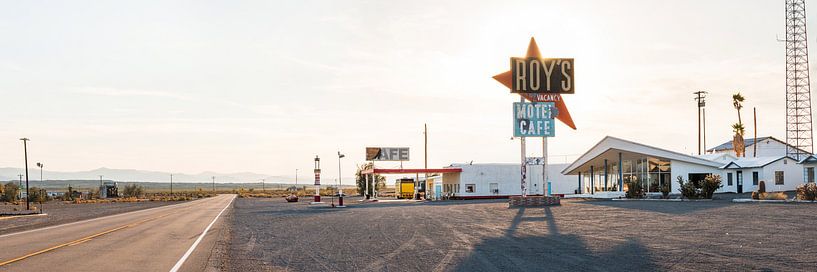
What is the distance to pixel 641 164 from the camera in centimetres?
5712

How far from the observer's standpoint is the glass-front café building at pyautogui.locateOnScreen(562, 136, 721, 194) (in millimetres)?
54094

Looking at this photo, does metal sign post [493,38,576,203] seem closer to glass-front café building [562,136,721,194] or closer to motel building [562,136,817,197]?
motel building [562,136,817,197]

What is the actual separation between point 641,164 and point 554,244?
4023cm

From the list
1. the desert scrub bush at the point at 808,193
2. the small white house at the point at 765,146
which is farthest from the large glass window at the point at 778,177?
the small white house at the point at 765,146

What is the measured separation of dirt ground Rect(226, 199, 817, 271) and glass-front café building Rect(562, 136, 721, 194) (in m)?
24.1

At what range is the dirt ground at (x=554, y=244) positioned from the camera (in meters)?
15.4

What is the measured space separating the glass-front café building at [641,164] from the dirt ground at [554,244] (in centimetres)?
2409

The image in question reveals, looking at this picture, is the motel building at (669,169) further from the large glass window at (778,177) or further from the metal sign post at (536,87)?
the metal sign post at (536,87)

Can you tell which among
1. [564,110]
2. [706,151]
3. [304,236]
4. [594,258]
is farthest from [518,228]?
[706,151]

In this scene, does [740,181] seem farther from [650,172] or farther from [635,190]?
[635,190]

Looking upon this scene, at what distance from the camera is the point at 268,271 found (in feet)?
50.3

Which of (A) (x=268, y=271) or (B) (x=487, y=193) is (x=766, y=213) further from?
(B) (x=487, y=193)

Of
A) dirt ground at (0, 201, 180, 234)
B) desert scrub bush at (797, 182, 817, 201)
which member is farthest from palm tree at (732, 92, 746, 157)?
dirt ground at (0, 201, 180, 234)

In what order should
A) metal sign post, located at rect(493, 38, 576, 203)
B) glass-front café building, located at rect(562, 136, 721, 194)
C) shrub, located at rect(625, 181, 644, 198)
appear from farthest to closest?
glass-front café building, located at rect(562, 136, 721, 194) → shrub, located at rect(625, 181, 644, 198) → metal sign post, located at rect(493, 38, 576, 203)
